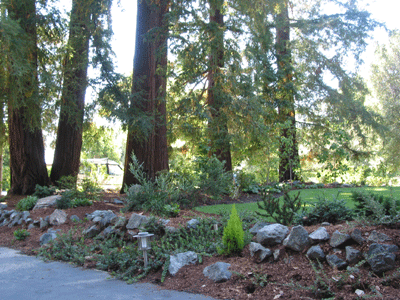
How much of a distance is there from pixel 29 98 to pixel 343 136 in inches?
369

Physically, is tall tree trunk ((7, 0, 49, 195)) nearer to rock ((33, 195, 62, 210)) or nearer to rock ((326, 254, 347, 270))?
rock ((33, 195, 62, 210))

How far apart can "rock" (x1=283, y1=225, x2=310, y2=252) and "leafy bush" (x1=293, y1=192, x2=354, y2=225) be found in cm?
90

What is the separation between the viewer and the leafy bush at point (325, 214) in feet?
14.6

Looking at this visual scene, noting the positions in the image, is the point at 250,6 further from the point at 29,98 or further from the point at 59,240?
the point at 59,240

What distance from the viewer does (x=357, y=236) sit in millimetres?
3424

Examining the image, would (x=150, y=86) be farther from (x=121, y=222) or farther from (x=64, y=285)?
(x=64, y=285)

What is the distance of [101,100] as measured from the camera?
875 centimetres

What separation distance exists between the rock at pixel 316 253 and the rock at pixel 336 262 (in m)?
0.10

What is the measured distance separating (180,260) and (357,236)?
1.83 metres

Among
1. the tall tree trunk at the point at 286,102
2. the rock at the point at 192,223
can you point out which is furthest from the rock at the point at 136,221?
the tall tree trunk at the point at 286,102

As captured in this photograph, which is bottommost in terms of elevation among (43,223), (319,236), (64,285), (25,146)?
(64,285)

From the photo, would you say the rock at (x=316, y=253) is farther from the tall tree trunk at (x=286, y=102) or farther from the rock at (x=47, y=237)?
the tall tree trunk at (x=286, y=102)

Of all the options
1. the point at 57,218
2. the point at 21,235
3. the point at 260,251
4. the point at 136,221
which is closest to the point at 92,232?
the point at 136,221

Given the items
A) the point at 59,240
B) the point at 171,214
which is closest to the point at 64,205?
the point at 59,240
